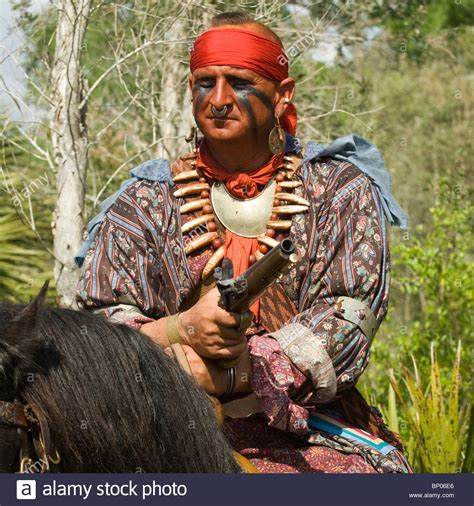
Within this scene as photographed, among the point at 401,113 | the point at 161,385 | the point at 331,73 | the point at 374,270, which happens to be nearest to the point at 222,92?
the point at 374,270

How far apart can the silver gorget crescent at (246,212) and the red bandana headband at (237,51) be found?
444mm

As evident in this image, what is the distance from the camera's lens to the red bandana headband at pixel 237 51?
13.6ft

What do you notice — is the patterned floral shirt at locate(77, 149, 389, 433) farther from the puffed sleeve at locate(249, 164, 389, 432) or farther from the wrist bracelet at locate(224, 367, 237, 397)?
the wrist bracelet at locate(224, 367, 237, 397)

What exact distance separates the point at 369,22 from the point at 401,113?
1206 centimetres

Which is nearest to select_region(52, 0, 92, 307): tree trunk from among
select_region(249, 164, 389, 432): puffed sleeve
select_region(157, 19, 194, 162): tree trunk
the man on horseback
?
select_region(157, 19, 194, 162): tree trunk

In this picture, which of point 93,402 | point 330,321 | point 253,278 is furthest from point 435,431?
point 93,402

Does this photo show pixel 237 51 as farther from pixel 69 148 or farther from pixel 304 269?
pixel 69 148

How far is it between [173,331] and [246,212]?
0.68 metres

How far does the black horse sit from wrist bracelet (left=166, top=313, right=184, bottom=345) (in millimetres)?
529

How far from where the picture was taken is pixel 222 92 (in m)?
4.15

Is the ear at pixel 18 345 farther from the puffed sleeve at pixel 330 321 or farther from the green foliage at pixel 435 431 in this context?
the green foliage at pixel 435 431

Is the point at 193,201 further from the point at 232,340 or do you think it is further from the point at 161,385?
the point at 161,385

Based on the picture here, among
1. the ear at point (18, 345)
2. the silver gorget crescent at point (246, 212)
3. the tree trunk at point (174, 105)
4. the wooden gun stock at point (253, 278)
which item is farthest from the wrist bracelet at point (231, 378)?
the tree trunk at point (174, 105)

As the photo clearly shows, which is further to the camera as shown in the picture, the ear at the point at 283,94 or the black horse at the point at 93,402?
the ear at the point at 283,94
